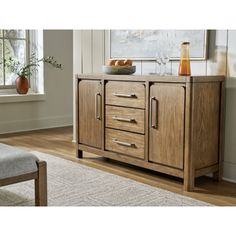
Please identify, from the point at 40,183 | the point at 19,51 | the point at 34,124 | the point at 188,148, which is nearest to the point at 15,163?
the point at 40,183

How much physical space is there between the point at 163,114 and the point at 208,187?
607 millimetres

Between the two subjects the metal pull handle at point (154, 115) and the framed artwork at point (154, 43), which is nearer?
the metal pull handle at point (154, 115)

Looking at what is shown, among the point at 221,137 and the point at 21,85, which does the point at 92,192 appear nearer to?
the point at 221,137

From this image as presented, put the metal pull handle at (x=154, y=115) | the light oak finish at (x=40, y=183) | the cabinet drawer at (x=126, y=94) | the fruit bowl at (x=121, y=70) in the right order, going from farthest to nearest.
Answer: the fruit bowl at (x=121, y=70), the cabinet drawer at (x=126, y=94), the metal pull handle at (x=154, y=115), the light oak finish at (x=40, y=183)

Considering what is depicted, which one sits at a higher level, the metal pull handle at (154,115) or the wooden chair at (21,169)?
the metal pull handle at (154,115)

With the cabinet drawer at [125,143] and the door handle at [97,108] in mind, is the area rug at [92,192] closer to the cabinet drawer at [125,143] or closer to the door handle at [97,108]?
the cabinet drawer at [125,143]

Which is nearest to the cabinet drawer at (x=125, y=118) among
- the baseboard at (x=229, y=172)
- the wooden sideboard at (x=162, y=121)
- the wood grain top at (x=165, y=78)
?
the wooden sideboard at (x=162, y=121)

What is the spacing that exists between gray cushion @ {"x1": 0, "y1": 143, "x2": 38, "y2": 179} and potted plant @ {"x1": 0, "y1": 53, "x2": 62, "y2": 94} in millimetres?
3148

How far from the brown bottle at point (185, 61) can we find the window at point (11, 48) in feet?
9.37

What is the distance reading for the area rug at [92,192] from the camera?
7.67 ft

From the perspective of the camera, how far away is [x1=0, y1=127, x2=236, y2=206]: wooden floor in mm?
2559
